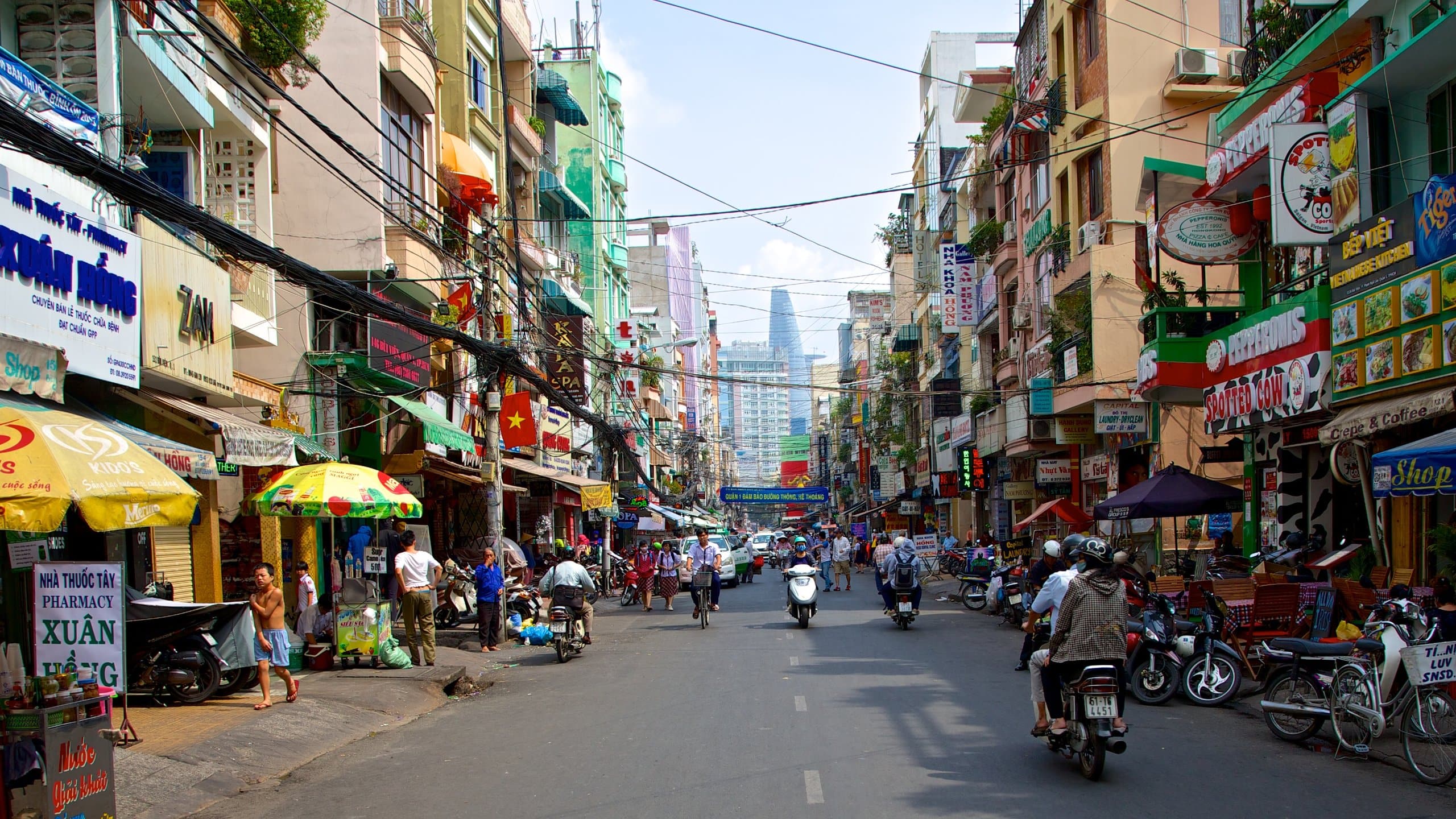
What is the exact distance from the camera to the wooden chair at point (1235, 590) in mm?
14336

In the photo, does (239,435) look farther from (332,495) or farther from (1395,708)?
(1395,708)

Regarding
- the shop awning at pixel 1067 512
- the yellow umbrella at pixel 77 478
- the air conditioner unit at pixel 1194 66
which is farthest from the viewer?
the shop awning at pixel 1067 512

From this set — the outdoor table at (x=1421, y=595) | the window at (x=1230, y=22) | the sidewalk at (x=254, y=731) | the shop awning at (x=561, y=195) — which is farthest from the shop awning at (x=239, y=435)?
the shop awning at (x=561, y=195)

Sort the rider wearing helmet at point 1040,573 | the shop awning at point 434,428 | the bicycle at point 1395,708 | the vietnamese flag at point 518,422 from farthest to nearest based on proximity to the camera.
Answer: the vietnamese flag at point 518,422 < the shop awning at point 434,428 < the rider wearing helmet at point 1040,573 < the bicycle at point 1395,708

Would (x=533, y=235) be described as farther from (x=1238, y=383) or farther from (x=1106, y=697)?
(x=1106, y=697)

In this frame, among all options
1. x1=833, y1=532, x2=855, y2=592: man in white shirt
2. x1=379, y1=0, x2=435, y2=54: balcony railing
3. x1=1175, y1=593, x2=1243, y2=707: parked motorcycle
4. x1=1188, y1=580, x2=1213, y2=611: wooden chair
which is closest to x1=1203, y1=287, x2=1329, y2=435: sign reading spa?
x1=1188, y1=580, x2=1213, y2=611: wooden chair

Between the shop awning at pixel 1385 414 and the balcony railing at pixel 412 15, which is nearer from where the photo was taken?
the shop awning at pixel 1385 414

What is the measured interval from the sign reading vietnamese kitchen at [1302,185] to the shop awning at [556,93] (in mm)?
28982

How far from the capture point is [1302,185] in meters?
16.2

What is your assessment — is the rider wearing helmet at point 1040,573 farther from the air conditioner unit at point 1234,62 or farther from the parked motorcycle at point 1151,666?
the air conditioner unit at point 1234,62

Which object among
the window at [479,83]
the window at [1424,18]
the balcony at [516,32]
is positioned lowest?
the window at [1424,18]

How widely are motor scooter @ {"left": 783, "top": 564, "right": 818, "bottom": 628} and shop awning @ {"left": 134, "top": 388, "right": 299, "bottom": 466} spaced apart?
378 inches

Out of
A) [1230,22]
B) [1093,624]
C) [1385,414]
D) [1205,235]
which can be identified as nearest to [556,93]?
[1230,22]

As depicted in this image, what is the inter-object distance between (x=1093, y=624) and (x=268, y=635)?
29.3 ft
